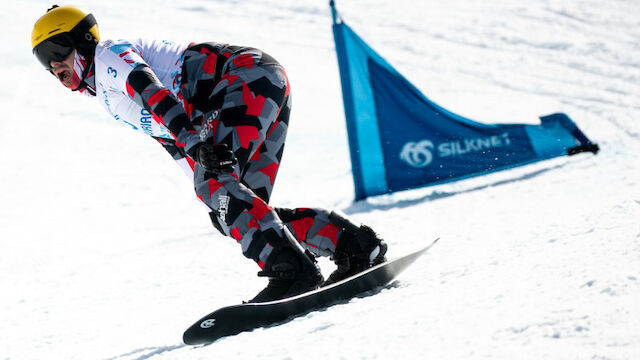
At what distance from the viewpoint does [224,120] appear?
2322 millimetres

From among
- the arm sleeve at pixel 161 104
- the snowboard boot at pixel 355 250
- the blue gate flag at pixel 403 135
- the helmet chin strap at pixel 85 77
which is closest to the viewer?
the arm sleeve at pixel 161 104

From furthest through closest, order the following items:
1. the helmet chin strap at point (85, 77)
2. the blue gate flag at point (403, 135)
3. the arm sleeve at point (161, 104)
A: 1. the blue gate flag at point (403, 135)
2. the helmet chin strap at point (85, 77)
3. the arm sleeve at point (161, 104)

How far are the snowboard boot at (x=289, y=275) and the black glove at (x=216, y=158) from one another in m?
0.33

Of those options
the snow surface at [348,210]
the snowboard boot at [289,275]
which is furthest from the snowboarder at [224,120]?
the snow surface at [348,210]

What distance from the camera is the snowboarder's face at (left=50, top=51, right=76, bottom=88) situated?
2.58 metres

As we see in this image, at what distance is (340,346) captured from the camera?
5.47 feet

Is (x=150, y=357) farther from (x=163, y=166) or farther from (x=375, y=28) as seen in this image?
(x=375, y=28)

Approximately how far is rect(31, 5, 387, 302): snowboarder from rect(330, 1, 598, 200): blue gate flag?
113 inches

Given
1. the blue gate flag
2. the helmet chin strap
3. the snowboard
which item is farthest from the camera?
the blue gate flag

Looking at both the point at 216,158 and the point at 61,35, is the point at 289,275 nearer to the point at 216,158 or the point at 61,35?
the point at 216,158

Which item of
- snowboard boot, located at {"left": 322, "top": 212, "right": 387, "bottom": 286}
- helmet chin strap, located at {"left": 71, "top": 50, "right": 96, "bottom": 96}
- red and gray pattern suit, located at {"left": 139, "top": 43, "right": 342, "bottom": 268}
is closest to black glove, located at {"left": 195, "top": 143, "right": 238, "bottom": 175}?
red and gray pattern suit, located at {"left": 139, "top": 43, "right": 342, "bottom": 268}

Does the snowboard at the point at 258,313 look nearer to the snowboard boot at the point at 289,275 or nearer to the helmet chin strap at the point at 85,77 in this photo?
the snowboard boot at the point at 289,275

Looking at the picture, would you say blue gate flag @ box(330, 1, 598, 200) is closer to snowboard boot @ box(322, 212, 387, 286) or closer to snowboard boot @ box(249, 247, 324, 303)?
snowboard boot @ box(322, 212, 387, 286)

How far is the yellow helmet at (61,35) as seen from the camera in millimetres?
2555
